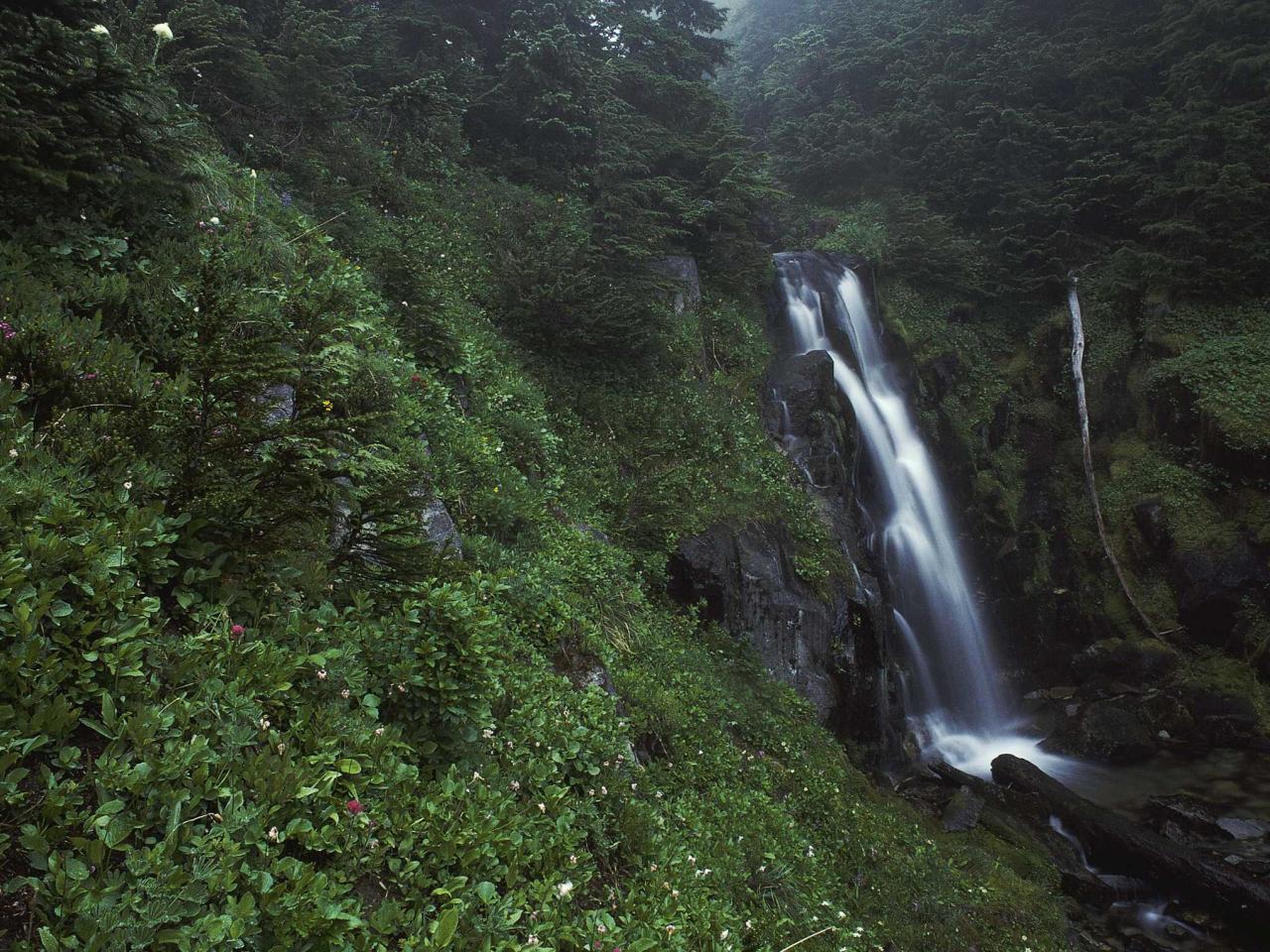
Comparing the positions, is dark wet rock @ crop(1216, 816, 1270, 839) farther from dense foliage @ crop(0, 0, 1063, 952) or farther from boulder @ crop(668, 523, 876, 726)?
boulder @ crop(668, 523, 876, 726)

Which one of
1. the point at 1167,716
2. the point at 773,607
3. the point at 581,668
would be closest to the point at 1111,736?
the point at 1167,716

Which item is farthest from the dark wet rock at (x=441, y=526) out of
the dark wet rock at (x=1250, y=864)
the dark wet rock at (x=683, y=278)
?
the dark wet rock at (x=1250, y=864)

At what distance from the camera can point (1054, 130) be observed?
1975cm

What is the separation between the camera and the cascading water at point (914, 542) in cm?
1338

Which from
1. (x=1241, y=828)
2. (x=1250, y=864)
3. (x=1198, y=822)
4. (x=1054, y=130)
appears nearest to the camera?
(x=1250, y=864)

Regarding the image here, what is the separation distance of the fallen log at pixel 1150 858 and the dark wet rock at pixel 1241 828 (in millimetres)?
1203

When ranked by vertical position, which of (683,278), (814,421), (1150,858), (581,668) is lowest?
(1150,858)

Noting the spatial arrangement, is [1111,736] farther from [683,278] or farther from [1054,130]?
[1054,130]

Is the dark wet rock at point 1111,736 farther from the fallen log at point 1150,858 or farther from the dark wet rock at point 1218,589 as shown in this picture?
the dark wet rock at point 1218,589

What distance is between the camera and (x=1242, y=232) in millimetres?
15039

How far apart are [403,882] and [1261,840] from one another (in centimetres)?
1290

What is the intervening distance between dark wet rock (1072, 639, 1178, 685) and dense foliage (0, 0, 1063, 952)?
7436 mm

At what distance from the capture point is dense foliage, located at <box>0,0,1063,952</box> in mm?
2047

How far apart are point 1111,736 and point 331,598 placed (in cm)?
1444
